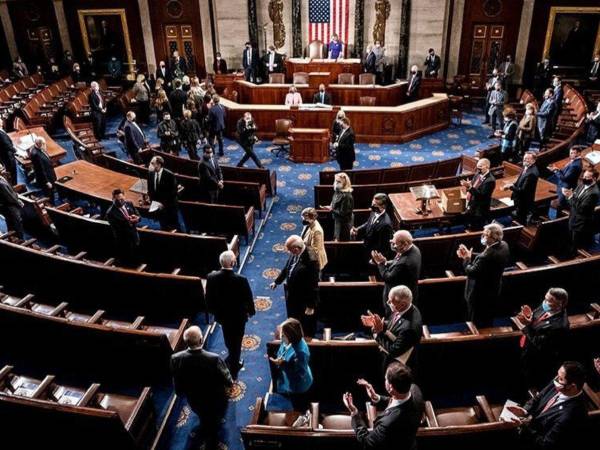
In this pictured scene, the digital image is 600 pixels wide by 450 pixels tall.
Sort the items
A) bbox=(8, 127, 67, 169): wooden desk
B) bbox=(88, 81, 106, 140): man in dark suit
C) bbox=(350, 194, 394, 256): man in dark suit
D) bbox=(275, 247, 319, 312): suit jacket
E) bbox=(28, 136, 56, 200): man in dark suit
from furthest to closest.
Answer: bbox=(88, 81, 106, 140): man in dark suit, bbox=(8, 127, 67, 169): wooden desk, bbox=(28, 136, 56, 200): man in dark suit, bbox=(350, 194, 394, 256): man in dark suit, bbox=(275, 247, 319, 312): suit jacket

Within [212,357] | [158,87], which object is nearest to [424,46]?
[158,87]

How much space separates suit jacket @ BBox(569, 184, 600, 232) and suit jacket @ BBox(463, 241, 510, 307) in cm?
201

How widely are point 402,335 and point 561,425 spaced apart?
1012 mm

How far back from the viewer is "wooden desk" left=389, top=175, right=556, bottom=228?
6.20m

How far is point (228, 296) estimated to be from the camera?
4.14 meters

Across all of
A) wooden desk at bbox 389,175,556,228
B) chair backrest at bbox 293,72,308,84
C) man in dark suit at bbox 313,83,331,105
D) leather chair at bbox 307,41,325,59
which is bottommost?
wooden desk at bbox 389,175,556,228

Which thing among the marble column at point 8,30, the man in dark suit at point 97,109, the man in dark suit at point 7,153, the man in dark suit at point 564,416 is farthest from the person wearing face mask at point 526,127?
the marble column at point 8,30

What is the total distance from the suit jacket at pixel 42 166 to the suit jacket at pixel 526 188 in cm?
660

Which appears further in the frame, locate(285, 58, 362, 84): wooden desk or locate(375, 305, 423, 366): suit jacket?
locate(285, 58, 362, 84): wooden desk

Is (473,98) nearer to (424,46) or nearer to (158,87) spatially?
(424,46)

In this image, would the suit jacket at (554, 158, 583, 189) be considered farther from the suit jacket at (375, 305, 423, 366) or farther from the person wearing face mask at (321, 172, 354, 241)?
the suit jacket at (375, 305, 423, 366)

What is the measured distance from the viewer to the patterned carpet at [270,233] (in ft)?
13.6

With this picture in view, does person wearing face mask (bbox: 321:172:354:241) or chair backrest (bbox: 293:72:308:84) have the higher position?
chair backrest (bbox: 293:72:308:84)

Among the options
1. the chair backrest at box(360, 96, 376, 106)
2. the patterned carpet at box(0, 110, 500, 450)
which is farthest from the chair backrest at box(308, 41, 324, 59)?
the patterned carpet at box(0, 110, 500, 450)
